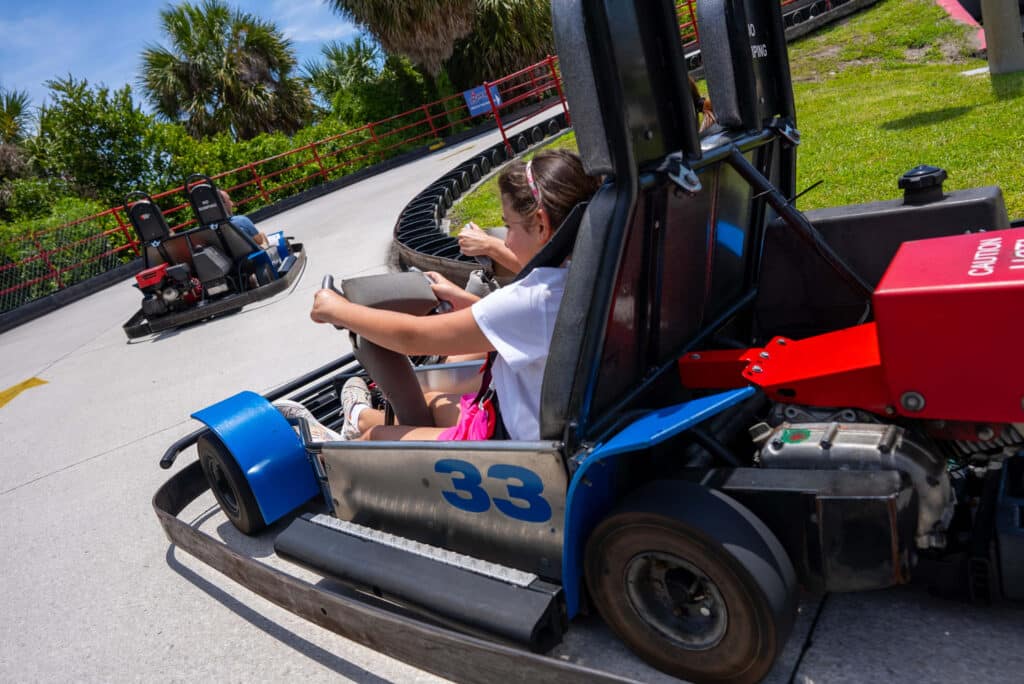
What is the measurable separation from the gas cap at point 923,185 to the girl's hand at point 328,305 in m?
1.71

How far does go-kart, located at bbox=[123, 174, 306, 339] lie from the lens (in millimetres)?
8289

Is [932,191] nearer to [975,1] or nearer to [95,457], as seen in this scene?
[95,457]

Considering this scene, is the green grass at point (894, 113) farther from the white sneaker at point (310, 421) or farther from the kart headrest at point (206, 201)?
the white sneaker at point (310, 421)

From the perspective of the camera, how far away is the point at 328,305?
2.33 metres

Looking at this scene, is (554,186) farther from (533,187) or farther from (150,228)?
(150,228)

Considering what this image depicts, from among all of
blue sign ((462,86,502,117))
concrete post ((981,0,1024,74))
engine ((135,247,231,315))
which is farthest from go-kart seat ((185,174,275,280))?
concrete post ((981,0,1024,74))

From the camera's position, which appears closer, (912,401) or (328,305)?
(912,401)

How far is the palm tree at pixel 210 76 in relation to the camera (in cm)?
2455

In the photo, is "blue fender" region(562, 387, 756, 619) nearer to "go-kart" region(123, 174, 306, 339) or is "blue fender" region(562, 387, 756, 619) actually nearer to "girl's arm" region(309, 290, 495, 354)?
"girl's arm" region(309, 290, 495, 354)

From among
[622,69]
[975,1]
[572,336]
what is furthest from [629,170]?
[975,1]

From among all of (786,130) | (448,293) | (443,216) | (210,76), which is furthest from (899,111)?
(210,76)

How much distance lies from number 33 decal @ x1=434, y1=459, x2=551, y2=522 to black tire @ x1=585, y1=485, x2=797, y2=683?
7.2 inches

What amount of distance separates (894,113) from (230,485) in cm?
734

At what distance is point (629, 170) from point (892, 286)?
23.2 inches
